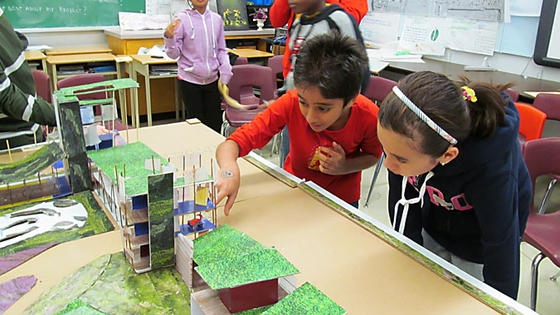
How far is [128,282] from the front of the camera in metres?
0.84

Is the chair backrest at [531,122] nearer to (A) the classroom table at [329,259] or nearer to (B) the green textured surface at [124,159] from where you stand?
(A) the classroom table at [329,259]

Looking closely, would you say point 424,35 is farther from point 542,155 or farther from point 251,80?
point 542,155

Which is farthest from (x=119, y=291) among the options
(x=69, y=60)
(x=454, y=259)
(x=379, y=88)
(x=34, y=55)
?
(x=34, y=55)

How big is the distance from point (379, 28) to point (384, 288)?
420cm

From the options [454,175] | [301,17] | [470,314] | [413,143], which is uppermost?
[301,17]

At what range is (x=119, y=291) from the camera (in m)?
0.82

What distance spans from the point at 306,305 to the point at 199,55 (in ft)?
8.54

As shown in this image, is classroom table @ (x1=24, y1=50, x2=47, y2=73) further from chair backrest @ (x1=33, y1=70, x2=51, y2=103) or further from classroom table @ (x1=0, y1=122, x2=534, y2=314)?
classroom table @ (x1=0, y1=122, x2=534, y2=314)

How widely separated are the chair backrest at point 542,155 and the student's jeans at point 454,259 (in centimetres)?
63

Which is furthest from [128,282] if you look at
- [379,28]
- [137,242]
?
[379,28]

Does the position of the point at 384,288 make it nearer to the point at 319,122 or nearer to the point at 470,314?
the point at 470,314

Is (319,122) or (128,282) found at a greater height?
(319,122)

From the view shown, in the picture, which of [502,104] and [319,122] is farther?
[319,122]

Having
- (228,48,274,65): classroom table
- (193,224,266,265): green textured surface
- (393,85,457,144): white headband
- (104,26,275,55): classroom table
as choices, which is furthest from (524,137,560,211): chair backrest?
(104,26,275,55): classroom table
